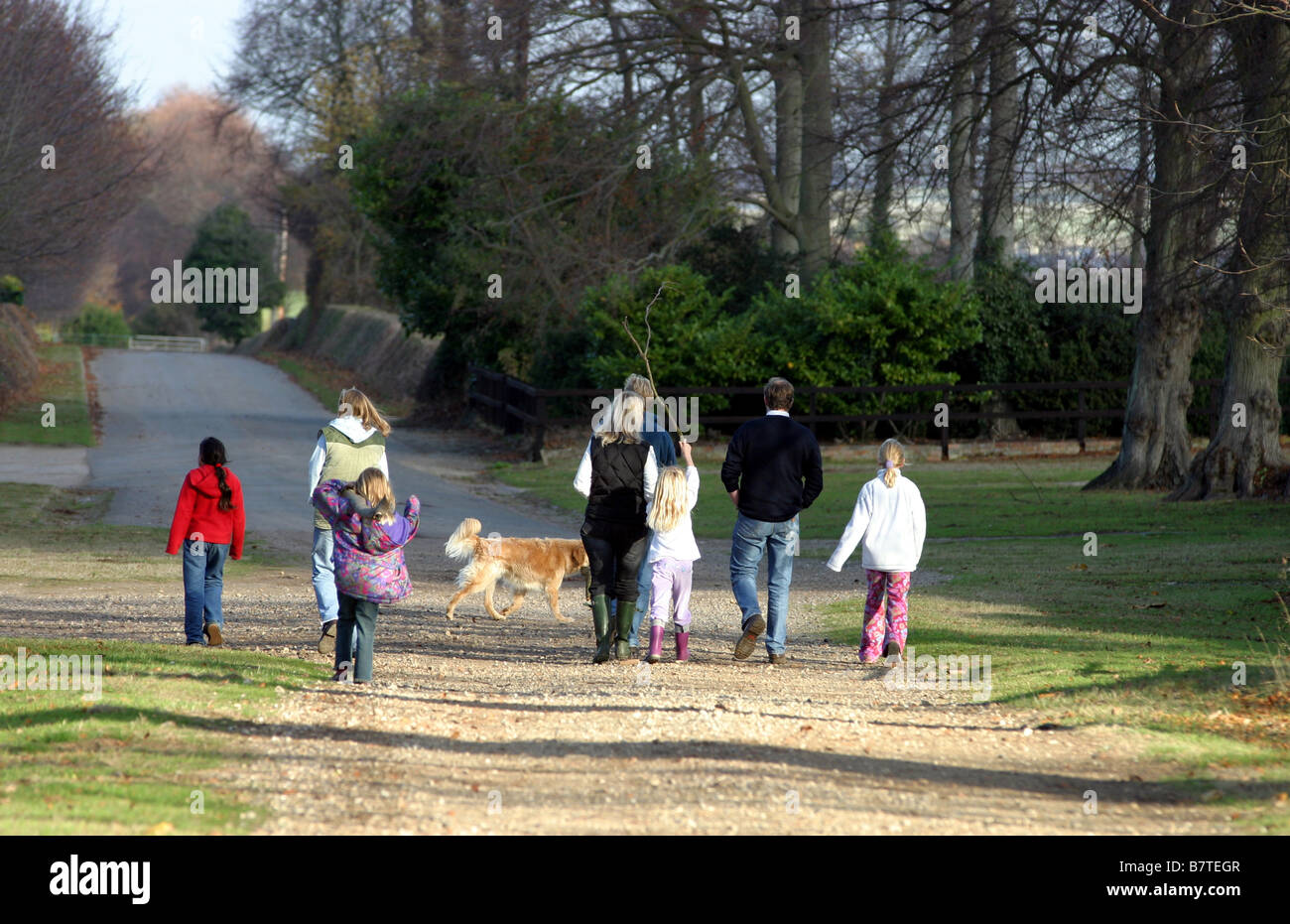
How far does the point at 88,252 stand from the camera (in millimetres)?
43781

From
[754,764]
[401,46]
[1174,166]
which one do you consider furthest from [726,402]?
[754,764]

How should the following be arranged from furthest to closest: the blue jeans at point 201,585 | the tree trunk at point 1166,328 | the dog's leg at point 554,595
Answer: the tree trunk at point 1166,328, the dog's leg at point 554,595, the blue jeans at point 201,585

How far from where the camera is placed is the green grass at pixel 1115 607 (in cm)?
750

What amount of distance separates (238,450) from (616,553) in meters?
18.7

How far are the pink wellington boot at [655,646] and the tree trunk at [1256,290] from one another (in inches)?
278

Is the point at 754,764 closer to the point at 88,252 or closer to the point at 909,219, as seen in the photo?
the point at 909,219

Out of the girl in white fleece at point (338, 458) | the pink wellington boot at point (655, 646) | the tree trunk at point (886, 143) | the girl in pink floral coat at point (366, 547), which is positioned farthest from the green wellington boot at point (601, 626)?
the tree trunk at point (886, 143)

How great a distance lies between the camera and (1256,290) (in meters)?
15.5

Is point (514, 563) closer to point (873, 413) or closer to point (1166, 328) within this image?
point (1166, 328)

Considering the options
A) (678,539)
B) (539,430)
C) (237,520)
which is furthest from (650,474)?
(539,430)

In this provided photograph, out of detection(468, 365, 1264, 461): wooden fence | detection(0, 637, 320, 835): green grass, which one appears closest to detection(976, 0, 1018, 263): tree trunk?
detection(468, 365, 1264, 461): wooden fence

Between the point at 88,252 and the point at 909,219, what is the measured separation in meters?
32.7

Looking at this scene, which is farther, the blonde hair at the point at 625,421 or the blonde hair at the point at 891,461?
the blonde hair at the point at 891,461

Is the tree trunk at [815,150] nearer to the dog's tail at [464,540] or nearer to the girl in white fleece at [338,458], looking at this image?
the dog's tail at [464,540]
